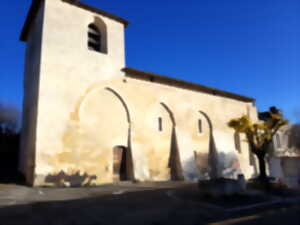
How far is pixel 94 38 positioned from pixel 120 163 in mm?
7835

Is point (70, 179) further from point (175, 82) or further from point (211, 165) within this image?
point (211, 165)

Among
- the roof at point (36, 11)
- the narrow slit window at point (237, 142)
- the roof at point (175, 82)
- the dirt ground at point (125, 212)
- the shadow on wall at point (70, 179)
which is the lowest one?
the dirt ground at point (125, 212)

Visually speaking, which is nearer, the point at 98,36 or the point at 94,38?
the point at 94,38

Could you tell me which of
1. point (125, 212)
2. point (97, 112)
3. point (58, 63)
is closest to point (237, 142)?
point (97, 112)

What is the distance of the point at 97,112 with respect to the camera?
12.0 m

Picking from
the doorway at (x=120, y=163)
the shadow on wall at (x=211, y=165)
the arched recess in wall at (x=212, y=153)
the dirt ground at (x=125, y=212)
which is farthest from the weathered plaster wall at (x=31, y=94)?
the arched recess in wall at (x=212, y=153)

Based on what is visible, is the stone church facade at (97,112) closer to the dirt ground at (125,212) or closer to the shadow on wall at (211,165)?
the shadow on wall at (211,165)

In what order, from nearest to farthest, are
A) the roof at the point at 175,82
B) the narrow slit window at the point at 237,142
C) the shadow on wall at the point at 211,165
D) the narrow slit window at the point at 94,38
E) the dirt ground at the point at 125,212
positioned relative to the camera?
the dirt ground at the point at 125,212, the narrow slit window at the point at 94,38, the roof at the point at 175,82, the shadow on wall at the point at 211,165, the narrow slit window at the point at 237,142

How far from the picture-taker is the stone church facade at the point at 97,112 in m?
10.7

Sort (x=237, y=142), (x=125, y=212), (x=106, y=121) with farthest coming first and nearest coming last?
1. (x=237, y=142)
2. (x=106, y=121)
3. (x=125, y=212)

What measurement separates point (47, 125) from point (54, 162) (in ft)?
5.79

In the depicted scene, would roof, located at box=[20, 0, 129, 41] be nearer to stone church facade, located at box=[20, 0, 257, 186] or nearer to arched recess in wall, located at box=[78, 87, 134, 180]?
stone church facade, located at box=[20, 0, 257, 186]

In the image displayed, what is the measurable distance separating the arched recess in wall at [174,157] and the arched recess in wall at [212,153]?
3075 mm

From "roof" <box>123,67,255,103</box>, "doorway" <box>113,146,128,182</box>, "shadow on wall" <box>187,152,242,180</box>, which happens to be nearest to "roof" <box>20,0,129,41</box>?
"roof" <box>123,67,255,103</box>
